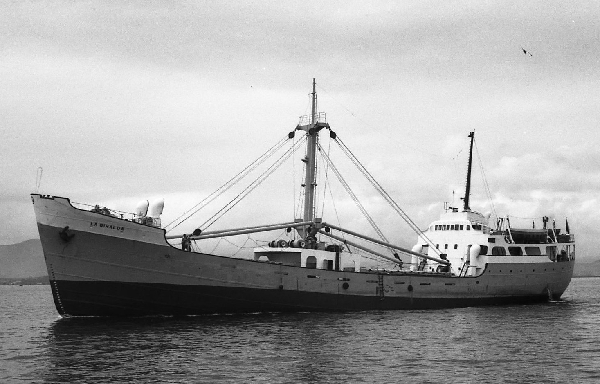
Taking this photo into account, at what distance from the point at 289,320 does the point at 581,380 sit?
684 inches

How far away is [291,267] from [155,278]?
846cm

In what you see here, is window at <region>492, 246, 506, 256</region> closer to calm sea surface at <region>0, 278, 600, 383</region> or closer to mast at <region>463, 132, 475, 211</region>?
mast at <region>463, 132, 475, 211</region>

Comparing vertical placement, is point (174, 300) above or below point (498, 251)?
below

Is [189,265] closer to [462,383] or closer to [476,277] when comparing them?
[462,383]

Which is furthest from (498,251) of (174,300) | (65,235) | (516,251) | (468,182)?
(65,235)

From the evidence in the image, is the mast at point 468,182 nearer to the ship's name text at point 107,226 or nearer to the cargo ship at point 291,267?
the cargo ship at point 291,267

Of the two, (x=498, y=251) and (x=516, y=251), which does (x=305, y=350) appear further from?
(x=516, y=251)

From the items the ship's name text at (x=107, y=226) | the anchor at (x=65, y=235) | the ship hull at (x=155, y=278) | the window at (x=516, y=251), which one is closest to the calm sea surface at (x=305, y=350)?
the ship hull at (x=155, y=278)

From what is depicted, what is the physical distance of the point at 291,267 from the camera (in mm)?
37500

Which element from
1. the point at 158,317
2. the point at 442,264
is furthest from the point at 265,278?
the point at 442,264

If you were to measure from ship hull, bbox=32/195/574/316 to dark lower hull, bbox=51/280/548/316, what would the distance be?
2.2 inches

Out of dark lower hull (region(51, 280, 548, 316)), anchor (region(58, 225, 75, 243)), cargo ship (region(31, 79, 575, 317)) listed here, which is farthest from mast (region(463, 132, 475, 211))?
anchor (region(58, 225, 75, 243))

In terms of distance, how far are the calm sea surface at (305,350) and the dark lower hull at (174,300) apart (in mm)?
701

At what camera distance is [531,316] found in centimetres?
4003
